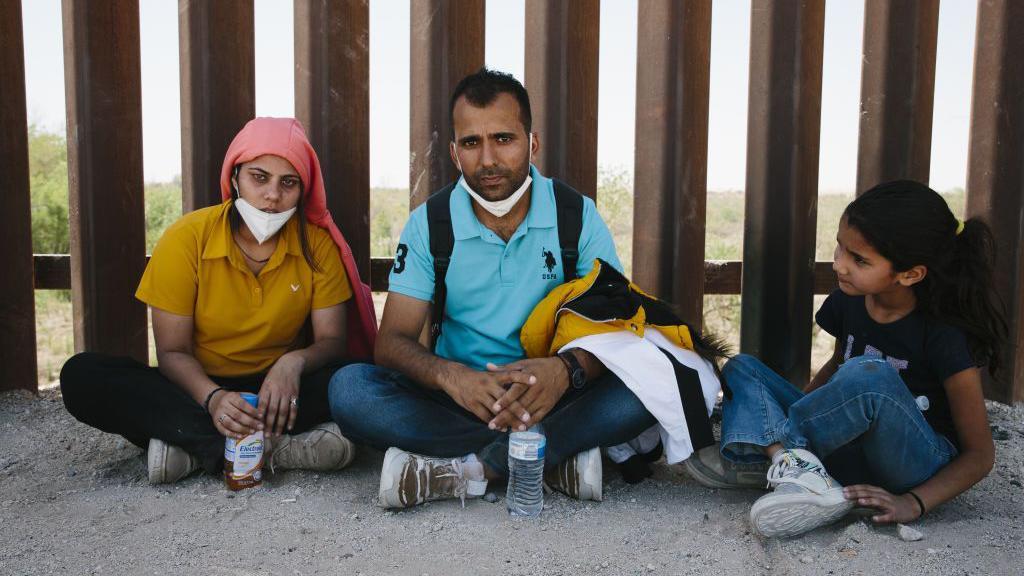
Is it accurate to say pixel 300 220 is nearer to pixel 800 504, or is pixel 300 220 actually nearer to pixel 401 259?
pixel 401 259

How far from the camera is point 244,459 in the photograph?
2.73 meters

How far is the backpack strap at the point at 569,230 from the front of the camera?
294cm

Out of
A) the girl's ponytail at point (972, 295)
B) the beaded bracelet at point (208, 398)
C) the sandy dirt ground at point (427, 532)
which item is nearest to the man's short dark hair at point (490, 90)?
the beaded bracelet at point (208, 398)

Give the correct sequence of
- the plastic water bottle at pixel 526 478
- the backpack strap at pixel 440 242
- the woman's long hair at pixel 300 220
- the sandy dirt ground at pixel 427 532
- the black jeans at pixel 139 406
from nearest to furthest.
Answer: the sandy dirt ground at pixel 427 532 → the plastic water bottle at pixel 526 478 → the black jeans at pixel 139 406 → the backpack strap at pixel 440 242 → the woman's long hair at pixel 300 220

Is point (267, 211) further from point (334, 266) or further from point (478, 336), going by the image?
point (478, 336)

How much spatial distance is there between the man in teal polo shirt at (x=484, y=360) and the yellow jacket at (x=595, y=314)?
101mm

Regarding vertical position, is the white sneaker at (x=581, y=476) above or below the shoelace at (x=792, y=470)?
below

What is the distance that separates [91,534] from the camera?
2395 mm

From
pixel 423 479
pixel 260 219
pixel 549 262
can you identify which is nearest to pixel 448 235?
pixel 549 262

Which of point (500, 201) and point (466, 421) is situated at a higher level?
point (500, 201)

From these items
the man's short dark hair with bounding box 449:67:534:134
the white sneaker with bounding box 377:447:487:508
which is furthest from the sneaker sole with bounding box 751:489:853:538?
the man's short dark hair with bounding box 449:67:534:134

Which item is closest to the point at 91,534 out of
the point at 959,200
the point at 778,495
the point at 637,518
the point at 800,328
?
the point at 637,518

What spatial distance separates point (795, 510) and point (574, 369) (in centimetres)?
81

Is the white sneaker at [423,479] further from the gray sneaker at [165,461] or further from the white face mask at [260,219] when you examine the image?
the white face mask at [260,219]
